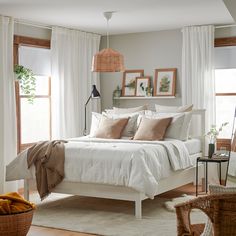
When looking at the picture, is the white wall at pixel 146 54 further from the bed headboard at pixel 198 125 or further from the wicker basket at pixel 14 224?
the wicker basket at pixel 14 224

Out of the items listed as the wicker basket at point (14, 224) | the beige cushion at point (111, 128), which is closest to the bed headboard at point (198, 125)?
the beige cushion at point (111, 128)

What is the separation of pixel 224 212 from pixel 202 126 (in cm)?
460

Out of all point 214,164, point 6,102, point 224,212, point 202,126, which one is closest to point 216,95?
point 202,126

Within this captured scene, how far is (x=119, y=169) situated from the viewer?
5.71 metres

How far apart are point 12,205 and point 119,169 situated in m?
1.31

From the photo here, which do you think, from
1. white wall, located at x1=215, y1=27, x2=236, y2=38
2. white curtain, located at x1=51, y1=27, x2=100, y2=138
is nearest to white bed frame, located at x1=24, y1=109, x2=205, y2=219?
white curtain, located at x1=51, y1=27, x2=100, y2=138

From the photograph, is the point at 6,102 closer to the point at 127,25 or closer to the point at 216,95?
the point at 127,25

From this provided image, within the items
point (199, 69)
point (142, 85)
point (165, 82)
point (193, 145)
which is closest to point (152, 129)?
point (193, 145)

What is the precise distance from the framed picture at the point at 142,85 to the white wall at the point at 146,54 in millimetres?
116

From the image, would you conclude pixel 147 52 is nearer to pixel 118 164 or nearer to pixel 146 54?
pixel 146 54

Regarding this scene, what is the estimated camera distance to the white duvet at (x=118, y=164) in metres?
5.62

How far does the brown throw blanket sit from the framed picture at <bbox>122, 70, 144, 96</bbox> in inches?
110

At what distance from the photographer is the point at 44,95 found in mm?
7879

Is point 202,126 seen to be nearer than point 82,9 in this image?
No
